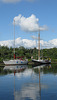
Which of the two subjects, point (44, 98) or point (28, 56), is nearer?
point (44, 98)

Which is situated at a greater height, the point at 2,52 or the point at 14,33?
the point at 14,33

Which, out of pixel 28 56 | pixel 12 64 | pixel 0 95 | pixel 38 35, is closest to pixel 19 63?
pixel 12 64

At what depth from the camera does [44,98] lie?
14125mm

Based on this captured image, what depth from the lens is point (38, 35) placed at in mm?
90000

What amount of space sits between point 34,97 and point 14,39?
57191 mm

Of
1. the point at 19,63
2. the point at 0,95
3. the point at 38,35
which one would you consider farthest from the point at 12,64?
the point at 0,95

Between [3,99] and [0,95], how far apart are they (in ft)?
5.06

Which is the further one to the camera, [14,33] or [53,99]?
[14,33]

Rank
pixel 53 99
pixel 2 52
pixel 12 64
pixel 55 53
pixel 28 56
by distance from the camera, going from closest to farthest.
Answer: pixel 53 99
pixel 12 64
pixel 2 52
pixel 28 56
pixel 55 53

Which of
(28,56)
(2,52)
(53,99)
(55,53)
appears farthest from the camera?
(55,53)

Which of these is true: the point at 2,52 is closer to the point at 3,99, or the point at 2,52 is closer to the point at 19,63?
the point at 19,63

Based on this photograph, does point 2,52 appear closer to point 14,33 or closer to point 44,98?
point 14,33

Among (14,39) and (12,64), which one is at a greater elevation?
(14,39)

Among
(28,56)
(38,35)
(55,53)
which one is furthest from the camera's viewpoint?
(55,53)
